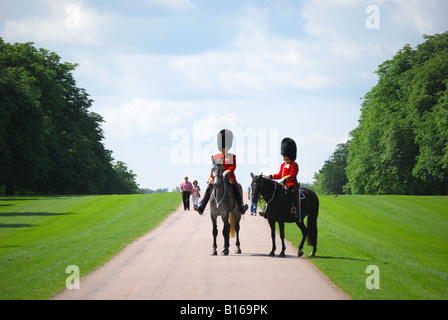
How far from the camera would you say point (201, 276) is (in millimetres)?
13305

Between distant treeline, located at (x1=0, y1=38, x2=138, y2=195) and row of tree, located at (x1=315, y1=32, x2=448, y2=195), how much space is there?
36570 mm

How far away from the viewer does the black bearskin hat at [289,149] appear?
1706 cm

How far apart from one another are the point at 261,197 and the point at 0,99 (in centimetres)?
4399

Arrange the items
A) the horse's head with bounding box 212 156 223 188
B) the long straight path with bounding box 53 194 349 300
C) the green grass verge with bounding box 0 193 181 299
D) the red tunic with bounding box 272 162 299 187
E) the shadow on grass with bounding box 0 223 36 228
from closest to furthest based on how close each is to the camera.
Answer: the long straight path with bounding box 53 194 349 300
the green grass verge with bounding box 0 193 181 299
the horse's head with bounding box 212 156 223 188
the red tunic with bounding box 272 162 299 187
the shadow on grass with bounding box 0 223 36 228

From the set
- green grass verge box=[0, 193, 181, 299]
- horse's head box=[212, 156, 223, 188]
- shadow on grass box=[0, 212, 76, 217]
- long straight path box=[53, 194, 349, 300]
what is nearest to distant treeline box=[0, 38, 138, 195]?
Result: green grass verge box=[0, 193, 181, 299]

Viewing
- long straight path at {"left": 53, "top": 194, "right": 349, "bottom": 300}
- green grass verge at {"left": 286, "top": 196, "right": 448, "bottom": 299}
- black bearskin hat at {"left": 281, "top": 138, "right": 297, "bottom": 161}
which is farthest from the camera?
black bearskin hat at {"left": 281, "top": 138, "right": 297, "bottom": 161}

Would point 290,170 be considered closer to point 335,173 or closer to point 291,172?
point 291,172

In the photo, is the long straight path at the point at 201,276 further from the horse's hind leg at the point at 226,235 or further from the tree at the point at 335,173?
the tree at the point at 335,173

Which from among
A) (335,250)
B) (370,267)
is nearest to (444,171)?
(335,250)

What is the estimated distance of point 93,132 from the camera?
7519 cm

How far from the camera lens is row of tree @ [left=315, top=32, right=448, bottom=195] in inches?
2034

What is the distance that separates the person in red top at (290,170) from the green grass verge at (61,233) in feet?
21.7

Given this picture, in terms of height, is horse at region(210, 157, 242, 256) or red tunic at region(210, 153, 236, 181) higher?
red tunic at region(210, 153, 236, 181)

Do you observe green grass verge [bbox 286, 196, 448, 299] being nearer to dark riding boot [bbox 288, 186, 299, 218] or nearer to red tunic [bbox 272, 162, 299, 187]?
dark riding boot [bbox 288, 186, 299, 218]
